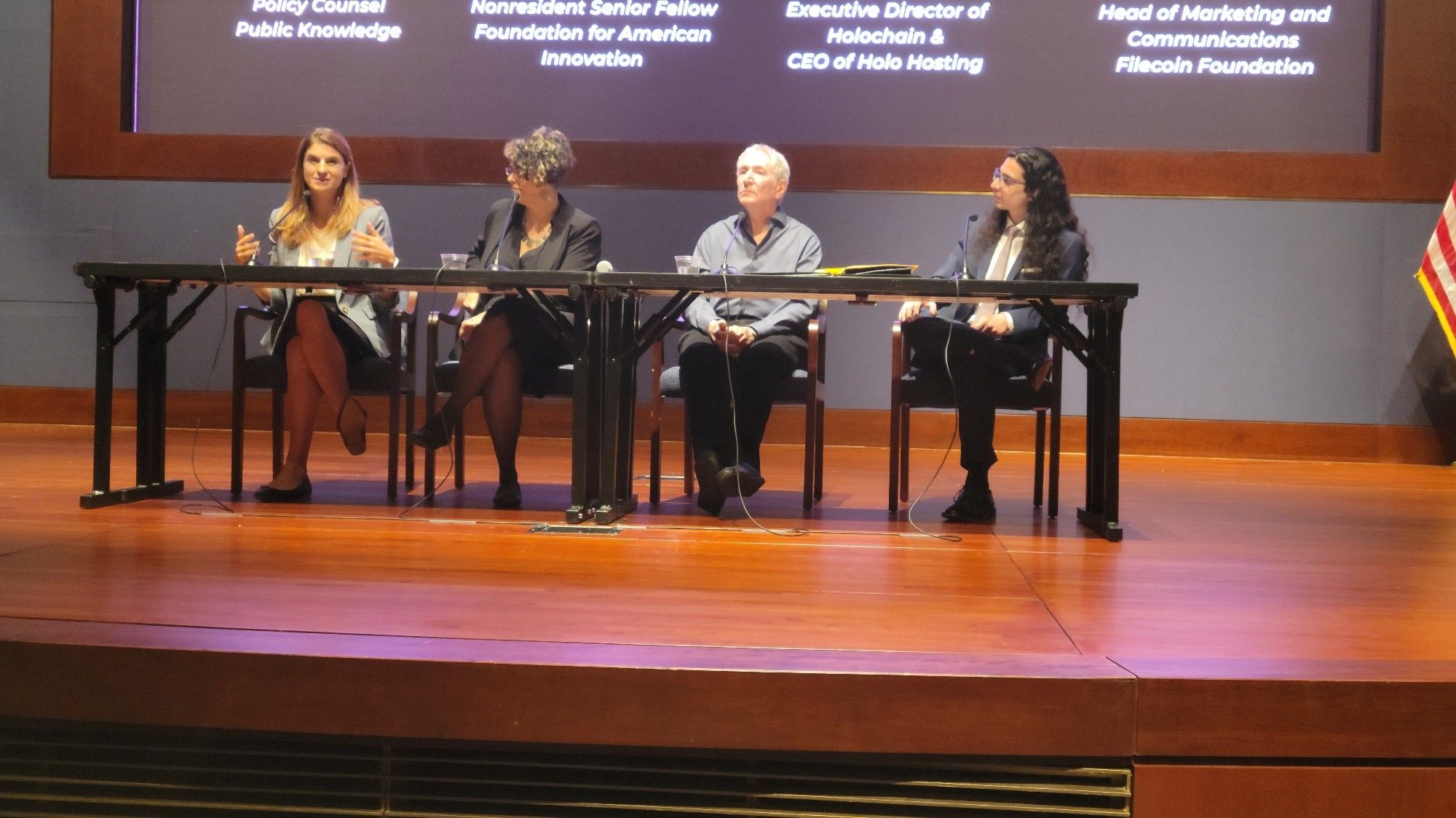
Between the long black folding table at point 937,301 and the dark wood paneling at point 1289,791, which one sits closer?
the dark wood paneling at point 1289,791

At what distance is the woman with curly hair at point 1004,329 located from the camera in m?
3.26

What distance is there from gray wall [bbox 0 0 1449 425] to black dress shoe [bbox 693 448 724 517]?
7.78 feet

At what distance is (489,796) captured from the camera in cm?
164

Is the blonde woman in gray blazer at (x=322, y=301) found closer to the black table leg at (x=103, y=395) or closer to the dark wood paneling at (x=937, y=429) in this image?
the black table leg at (x=103, y=395)

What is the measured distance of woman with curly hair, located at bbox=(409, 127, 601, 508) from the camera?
333 cm

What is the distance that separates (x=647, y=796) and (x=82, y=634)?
2.65ft

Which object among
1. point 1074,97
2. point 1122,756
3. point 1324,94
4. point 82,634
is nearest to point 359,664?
Answer: point 82,634

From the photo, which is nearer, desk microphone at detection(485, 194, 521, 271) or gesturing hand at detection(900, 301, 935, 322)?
gesturing hand at detection(900, 301, 935, 322)

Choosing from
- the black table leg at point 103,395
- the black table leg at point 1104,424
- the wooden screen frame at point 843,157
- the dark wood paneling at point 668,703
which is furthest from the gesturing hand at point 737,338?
the wooden screen frame at point 843,157

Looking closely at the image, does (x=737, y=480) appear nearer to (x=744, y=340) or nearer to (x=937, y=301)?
(x=744, y=340)

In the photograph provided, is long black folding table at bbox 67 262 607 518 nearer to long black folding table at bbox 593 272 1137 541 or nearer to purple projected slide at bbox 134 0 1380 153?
long black folding table at bbox 593 272 1137 541

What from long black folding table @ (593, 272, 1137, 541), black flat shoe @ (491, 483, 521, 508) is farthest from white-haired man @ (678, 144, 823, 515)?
black flat shoe @ (491, 483, 521, 508)

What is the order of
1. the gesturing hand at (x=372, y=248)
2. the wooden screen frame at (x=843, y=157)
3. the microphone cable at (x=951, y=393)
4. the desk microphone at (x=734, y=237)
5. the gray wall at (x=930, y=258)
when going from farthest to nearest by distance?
1. the gray wall at (x=930, y=258)
2. the wooden screen frame at (x=843, y=157)
3. the desk microphone at (x=734, y=237)
4. the gesturing hand at (x=372, y=248)
5. the microphone cable at (x=951, y=393)

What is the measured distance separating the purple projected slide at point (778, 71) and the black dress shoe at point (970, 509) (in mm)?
2605
